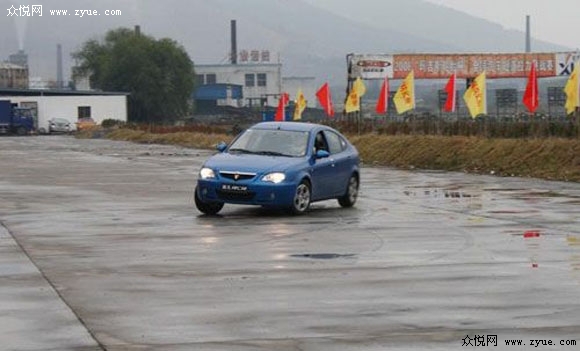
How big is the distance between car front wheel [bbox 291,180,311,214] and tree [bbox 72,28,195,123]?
105m

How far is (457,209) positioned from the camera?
2289 cm

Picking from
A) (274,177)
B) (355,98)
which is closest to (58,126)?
(355,98)

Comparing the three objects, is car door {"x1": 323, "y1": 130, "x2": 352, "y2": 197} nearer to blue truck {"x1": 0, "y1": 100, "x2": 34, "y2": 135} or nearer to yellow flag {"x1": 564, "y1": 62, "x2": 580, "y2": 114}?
yellow flag {"x1": 564, "y1": 62, "x2": 580, "y2": 114}

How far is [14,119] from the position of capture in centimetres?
10331

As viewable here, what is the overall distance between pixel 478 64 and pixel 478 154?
42.3 meters

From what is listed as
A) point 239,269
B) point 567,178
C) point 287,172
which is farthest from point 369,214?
point 567,178

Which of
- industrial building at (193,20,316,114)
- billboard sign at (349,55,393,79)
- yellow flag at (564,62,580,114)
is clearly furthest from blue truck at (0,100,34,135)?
yellow flag at (564,62,580,114)

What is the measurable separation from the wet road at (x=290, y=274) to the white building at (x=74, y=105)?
90933 mm

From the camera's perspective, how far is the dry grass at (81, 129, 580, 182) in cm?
3434

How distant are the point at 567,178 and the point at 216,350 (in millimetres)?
23428

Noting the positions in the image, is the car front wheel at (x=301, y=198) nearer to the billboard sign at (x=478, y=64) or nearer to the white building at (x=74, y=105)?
the billboard sign at (x=478, y=64)

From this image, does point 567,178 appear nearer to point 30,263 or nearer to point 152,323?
point 30,263

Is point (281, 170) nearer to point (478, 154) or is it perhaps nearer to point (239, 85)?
point (478, 154)

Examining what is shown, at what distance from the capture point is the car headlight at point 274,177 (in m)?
21.4
